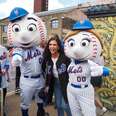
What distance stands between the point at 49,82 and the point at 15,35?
0.98 meters

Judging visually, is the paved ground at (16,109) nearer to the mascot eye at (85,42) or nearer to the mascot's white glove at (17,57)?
the mascot's white glove at (17,57)

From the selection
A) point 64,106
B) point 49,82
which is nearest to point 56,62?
point 49,82

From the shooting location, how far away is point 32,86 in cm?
586

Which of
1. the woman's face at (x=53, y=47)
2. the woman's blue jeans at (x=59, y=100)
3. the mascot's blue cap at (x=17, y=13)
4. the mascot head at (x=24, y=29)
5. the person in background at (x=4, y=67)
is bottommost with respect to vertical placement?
the woman's blue jeans at (x=59, y=100)

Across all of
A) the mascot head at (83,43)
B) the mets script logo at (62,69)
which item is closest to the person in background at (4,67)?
the mets script logo at (62,69)

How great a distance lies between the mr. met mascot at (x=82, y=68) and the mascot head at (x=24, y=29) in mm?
615

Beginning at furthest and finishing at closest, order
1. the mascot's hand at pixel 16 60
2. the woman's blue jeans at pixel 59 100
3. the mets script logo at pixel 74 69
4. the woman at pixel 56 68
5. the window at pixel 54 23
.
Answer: the window at pixel 54 23 < the woman's blue jeans at pixel 59 100 < the woman at pixel 56 68 < the mascot's hand at pixel 16 60 < the mets script logo at pixel 74 69

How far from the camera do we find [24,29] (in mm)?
5699

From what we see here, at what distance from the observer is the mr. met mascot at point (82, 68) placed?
5301 mm

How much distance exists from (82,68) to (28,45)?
3.42 feet

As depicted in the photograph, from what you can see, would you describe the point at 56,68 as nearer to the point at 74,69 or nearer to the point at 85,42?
the point at 74,69

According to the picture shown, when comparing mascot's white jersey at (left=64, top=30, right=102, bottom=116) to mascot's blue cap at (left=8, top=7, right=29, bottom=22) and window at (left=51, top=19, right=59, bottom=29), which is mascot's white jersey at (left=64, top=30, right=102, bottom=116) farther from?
window at (left=51, top=19, right=59, bottom=29)

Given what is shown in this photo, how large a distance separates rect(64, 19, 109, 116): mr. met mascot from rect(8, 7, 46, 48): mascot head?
2.02ft

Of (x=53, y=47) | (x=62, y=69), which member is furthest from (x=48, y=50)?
(x=62, y=69)
